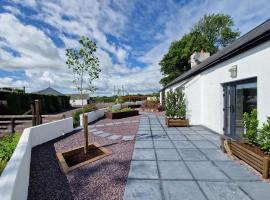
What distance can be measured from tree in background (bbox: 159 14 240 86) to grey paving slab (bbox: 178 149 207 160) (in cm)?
2760

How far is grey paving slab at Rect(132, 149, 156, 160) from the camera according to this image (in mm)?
4666

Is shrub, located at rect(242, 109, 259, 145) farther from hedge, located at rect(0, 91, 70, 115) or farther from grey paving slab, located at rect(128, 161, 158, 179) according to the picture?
hedge, located at rect(0, 91, 70, 115)

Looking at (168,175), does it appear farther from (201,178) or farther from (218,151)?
(218,151)

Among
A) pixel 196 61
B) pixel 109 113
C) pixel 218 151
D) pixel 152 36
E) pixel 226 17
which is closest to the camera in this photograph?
pixel 218 151

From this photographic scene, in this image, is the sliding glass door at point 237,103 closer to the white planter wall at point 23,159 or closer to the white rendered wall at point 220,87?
the white rendered wall at point 220,87

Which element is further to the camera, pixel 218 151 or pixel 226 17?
pixel 226 17

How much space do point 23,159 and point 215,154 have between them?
16.7 feet

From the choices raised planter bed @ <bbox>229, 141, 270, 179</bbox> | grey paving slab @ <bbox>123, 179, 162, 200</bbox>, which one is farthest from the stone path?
raised planter bed @ <bbox>229, 141, 270, 179</bbox>

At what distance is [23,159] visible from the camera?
316 centimetres

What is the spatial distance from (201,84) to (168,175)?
7.08m

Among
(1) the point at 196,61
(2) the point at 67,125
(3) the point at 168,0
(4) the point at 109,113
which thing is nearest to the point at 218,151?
(2) the point at 67,125

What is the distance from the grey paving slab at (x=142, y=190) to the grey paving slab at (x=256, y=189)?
66.6 inches

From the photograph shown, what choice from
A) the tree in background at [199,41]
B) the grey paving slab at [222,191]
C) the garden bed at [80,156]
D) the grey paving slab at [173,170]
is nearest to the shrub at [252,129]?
the grey paving slab at [222,191]

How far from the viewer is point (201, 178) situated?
3.49 metres
